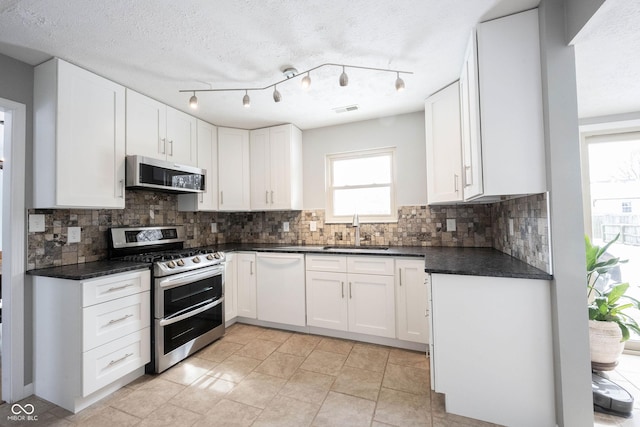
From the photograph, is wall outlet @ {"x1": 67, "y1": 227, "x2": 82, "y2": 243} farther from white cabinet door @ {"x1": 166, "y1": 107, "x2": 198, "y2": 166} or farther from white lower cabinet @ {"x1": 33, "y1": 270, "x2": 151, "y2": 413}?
white cabinet door @ {"x1": 166, "y1": 107, "x2": 198, "y2": 166}

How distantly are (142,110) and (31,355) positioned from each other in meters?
2.06

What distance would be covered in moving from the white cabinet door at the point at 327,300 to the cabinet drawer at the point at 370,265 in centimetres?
13

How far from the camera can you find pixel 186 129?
113 inches

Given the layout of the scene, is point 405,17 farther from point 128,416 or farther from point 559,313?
point 128,416

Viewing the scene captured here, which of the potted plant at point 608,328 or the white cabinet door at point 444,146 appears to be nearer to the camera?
the potted plant at point 608,328

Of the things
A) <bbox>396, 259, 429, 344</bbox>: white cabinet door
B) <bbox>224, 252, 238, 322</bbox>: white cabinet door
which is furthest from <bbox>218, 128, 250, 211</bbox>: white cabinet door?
<bbox>396, 259, 429, 344</bbox>: white cabinet door

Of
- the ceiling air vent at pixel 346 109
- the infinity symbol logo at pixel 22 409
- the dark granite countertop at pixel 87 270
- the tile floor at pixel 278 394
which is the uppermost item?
the ceiling air vent at pixel 346 109

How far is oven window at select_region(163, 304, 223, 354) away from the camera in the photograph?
7.18 ft

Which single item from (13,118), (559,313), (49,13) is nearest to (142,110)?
(13,118)

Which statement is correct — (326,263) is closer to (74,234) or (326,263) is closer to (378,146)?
(378,146)

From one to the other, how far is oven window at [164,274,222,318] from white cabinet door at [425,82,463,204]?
2.28m

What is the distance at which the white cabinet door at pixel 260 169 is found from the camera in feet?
11.0

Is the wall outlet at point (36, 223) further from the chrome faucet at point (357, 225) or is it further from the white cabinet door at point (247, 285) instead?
the chrome faucet at point (357, 225)

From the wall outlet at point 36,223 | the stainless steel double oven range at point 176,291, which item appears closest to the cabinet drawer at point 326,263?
the stainless steel double oven range at point 176,291
